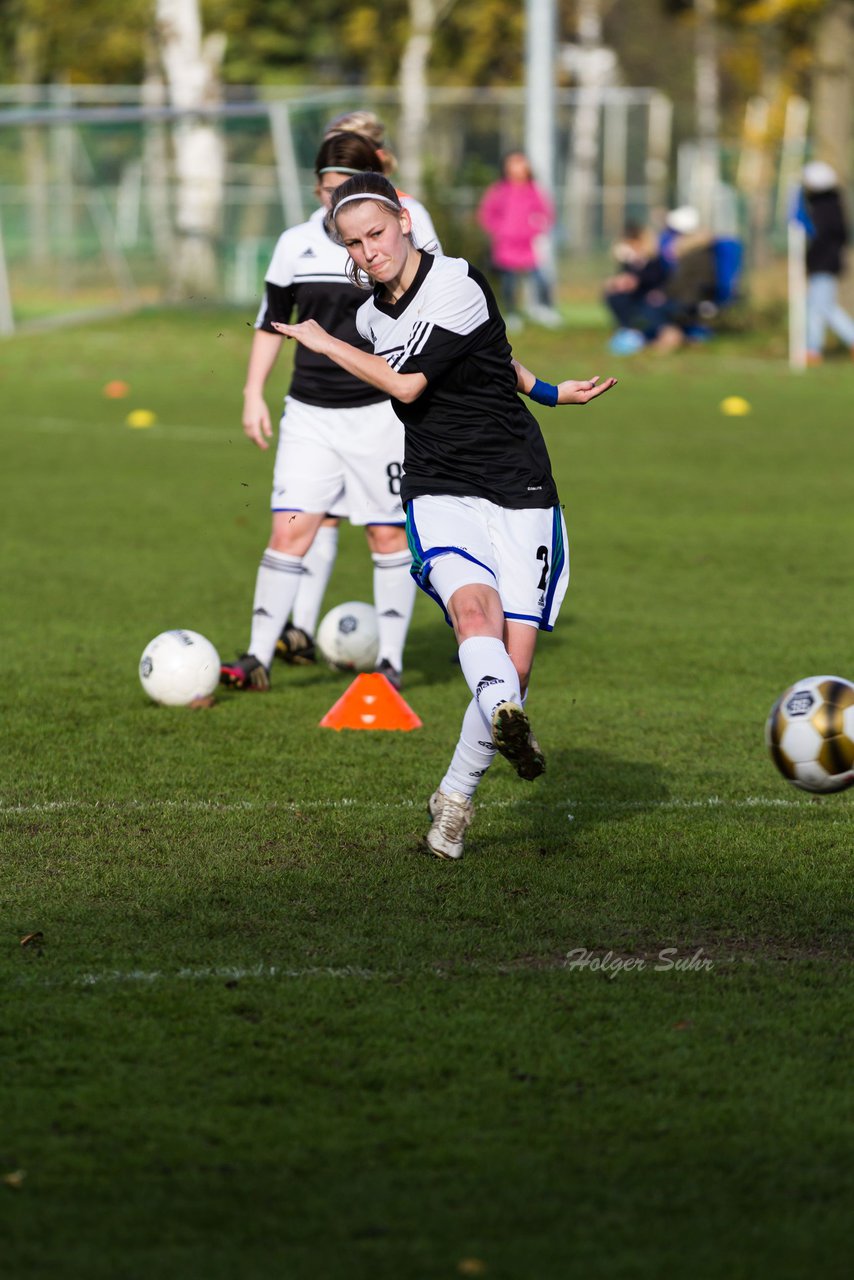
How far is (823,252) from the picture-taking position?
77.4 feet

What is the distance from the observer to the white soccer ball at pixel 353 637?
8.52 meters

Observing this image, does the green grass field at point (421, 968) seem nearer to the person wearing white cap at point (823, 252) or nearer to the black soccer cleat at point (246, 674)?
the black soccer cleat at point (246, 674)

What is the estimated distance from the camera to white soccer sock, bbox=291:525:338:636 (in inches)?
348

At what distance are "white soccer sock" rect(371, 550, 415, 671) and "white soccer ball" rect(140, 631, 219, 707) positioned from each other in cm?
88

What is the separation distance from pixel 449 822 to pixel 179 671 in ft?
7.90

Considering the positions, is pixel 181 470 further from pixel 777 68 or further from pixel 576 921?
pixel 777 68

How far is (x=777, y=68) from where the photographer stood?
56844 mm

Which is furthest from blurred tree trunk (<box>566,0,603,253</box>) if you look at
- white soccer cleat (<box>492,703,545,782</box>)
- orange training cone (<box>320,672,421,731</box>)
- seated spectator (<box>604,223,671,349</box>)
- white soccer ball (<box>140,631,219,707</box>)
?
white soccer cleat (<box>492,703,545,782</box>)

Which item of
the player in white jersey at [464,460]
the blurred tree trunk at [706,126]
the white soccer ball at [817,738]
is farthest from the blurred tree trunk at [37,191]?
the white soccer ball at [817,738]

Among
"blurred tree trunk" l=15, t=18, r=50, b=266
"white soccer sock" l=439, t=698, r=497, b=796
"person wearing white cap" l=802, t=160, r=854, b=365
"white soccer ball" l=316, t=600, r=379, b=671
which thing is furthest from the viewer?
"blurred tree trunk" l=15, t=18, r=50, b=266

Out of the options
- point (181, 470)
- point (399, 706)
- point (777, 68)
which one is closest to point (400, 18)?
point (777, 68)

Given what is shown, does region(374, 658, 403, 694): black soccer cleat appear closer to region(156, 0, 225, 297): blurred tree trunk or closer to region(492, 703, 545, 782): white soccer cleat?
region(492, 703, 545, 782): white soccer cleat

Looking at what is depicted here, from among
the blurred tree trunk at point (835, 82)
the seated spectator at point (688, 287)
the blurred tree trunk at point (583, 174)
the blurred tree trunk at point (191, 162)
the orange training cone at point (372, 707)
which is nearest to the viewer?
the orange training cone at point (372, 707)

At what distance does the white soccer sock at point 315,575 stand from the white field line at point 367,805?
2.49 metres
